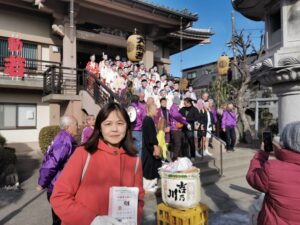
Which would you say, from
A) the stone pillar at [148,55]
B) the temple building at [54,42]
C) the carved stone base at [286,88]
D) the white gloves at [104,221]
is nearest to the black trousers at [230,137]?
the temple building at [54,42]

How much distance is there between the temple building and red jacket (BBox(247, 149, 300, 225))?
10.4m

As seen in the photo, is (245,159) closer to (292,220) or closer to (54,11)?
(292,220)

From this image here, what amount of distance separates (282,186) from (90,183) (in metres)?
1.32

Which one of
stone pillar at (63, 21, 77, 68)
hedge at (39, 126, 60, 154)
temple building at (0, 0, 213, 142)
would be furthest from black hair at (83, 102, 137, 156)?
stone pillar at (63, 21, 77, 68)

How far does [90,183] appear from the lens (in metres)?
2.10

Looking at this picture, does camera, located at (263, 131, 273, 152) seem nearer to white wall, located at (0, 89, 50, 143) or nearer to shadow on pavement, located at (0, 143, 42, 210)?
shadow on pavement, located at (0, 143, 42, 210)

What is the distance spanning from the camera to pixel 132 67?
541 inches

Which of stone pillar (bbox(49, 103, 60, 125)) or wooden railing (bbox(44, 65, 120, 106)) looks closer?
wooden railing (bbox(44, 65, 120, 106))

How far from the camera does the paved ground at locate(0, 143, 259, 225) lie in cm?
536

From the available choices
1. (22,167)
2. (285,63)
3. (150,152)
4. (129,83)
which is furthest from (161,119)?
(22,167)

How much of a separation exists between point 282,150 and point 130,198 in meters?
1.14

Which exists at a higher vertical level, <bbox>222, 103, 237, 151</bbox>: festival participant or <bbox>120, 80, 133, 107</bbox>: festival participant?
<bbox>120, 80, 133, 107</bbox>: festival participant

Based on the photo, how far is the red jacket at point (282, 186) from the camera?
2.13 metres

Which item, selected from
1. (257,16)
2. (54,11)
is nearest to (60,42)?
(54,11)
